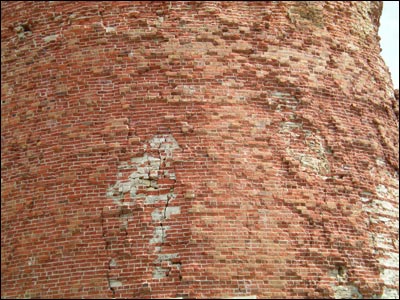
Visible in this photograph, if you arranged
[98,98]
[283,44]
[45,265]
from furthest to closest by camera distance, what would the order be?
[283,44], [98,98], [45,265]

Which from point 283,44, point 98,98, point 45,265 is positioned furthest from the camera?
point 283,44

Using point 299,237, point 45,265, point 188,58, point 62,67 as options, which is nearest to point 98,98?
point 62,67

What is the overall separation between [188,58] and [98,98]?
117cm

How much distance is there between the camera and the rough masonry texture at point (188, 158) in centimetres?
798

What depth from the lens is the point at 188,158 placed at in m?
8.34

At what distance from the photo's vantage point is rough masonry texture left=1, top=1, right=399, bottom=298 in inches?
314

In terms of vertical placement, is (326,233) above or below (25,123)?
below

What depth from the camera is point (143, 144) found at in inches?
330

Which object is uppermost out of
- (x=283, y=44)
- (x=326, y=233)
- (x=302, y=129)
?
(x=283, y=44)

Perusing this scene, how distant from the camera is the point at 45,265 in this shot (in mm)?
8039

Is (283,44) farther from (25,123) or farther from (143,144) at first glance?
(25,123)

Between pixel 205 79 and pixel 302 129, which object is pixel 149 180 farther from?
pixel 302 129

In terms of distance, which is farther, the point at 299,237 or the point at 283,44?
the point at 283,44

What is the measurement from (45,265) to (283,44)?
3963 mm
